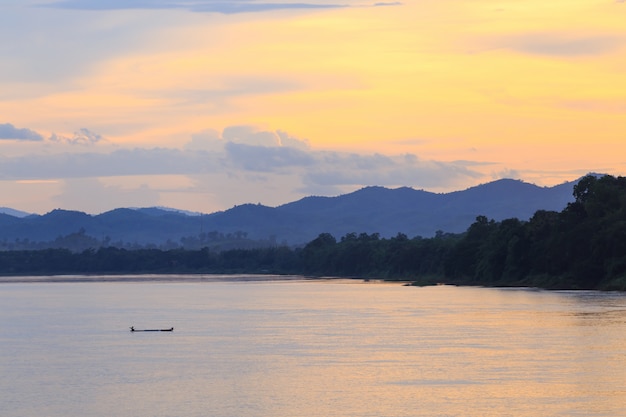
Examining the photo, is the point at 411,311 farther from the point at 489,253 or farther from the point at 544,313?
the point at 489,253

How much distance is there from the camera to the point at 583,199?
15400 centimetres

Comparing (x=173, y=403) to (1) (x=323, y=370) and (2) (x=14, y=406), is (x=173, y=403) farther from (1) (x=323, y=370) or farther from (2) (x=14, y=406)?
(1) (x=323, y=370)

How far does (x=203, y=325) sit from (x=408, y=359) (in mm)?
33151

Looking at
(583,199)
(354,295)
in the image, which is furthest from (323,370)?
(583,199)

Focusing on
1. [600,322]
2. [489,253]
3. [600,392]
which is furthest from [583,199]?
[600,392]

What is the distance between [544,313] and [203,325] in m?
27.3

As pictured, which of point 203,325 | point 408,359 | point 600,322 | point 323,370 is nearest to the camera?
point 323,370

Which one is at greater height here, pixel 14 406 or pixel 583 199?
pixel 583 199

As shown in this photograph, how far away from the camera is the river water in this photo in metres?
48.6

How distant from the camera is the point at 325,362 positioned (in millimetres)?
63031

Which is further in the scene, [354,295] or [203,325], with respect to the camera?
[354,295]

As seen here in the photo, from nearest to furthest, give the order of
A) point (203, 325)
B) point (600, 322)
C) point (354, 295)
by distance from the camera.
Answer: point (600, 322) < point (203, 325) < point (354, 295)

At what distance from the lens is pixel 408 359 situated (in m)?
63.5

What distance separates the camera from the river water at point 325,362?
160ft
